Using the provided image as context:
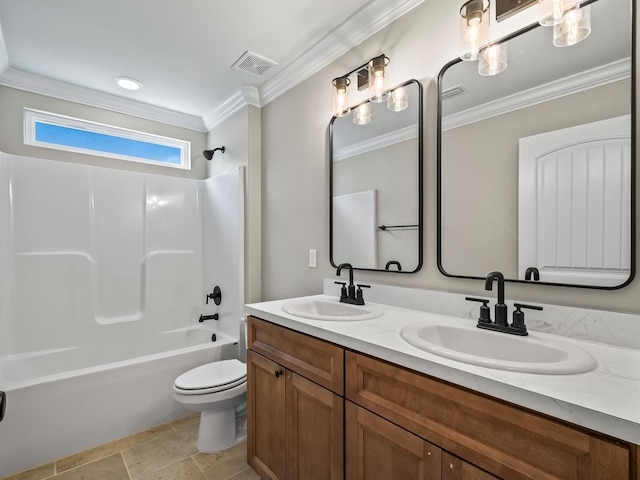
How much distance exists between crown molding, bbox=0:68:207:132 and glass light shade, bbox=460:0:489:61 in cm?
277

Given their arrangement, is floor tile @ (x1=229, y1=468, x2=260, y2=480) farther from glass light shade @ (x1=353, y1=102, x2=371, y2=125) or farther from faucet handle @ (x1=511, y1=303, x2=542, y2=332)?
glass light shade @ (x1=353, y1=102, x2=371, y2=125)

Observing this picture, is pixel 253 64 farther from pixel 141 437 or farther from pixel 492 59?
pixel 141 437

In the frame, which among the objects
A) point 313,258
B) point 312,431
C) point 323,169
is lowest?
point 312,431

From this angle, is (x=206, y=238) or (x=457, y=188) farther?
(x=206, y=238)

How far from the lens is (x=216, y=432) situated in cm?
208

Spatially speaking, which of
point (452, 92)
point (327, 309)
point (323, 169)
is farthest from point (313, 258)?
point (452, 92)

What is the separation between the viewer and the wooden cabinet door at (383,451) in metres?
0.94

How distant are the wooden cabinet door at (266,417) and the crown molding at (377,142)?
127cm

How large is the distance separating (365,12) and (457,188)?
113 cm

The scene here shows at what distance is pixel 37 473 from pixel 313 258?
203 cm

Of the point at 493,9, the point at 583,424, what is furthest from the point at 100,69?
the point at 583,424

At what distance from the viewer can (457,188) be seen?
1.49m

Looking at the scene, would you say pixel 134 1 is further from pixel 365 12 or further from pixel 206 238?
pixel 206 238

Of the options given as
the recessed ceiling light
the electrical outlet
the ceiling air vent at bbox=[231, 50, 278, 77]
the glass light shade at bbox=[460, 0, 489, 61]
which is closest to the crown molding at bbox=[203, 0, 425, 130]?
the ceiling air vent at bbox=[231, 50, 278, 77]
